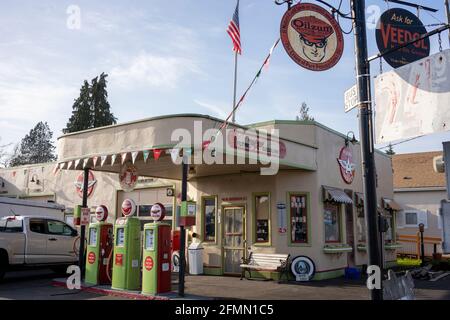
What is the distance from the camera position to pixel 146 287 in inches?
422

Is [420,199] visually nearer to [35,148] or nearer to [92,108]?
[92,108]

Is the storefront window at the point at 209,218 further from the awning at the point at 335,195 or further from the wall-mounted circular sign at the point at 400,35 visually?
the wall-mounted circular sign at the point at 400,35

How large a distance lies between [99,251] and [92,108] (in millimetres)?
34107

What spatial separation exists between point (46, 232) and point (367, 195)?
435 inches

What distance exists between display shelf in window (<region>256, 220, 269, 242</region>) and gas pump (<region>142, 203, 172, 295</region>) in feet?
14.9

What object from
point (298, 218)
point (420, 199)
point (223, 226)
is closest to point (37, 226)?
point (223, 226)

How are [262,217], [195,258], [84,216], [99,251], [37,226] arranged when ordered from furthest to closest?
[195,258], [262,217], [37,226], [84,216], [99,251]

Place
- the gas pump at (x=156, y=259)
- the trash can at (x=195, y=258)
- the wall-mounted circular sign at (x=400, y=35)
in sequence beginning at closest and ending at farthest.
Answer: the wall-mounted circular sign at (x=400, y=35) → the gas pump at (x=156, y=259) → the trash can at (x=195, y=258)

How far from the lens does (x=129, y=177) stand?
13070 millimetres

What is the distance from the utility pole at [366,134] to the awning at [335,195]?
747 cm

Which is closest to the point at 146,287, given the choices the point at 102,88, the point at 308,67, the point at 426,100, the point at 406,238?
the point at 308,67

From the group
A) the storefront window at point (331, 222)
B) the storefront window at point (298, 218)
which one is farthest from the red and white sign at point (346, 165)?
the storefront window at point (298, 218)

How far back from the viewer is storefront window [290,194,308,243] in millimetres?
14422
